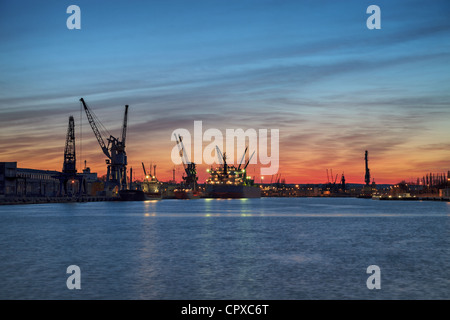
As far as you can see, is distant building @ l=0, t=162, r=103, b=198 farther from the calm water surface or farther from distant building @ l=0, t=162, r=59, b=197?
the calm water surface

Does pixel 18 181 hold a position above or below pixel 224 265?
above

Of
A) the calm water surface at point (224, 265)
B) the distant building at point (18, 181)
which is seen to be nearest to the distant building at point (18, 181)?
the distant building at point (18, 181)

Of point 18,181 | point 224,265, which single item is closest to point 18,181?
point 18,181

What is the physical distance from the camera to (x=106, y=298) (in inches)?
864

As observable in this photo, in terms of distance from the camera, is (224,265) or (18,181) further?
(18,181)

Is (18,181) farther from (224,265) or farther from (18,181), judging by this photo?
(224,265)

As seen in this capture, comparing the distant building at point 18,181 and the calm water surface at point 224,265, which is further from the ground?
the distant building at point 18,181

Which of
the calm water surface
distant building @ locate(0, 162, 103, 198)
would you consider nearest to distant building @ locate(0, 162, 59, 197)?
distant building @ locate(0, 162, 103, 198)

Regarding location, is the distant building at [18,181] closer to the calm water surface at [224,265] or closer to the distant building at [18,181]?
the distant building at [18,181]

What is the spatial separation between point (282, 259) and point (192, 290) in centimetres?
1198

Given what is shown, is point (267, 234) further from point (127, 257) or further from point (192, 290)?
point (192, 290)
